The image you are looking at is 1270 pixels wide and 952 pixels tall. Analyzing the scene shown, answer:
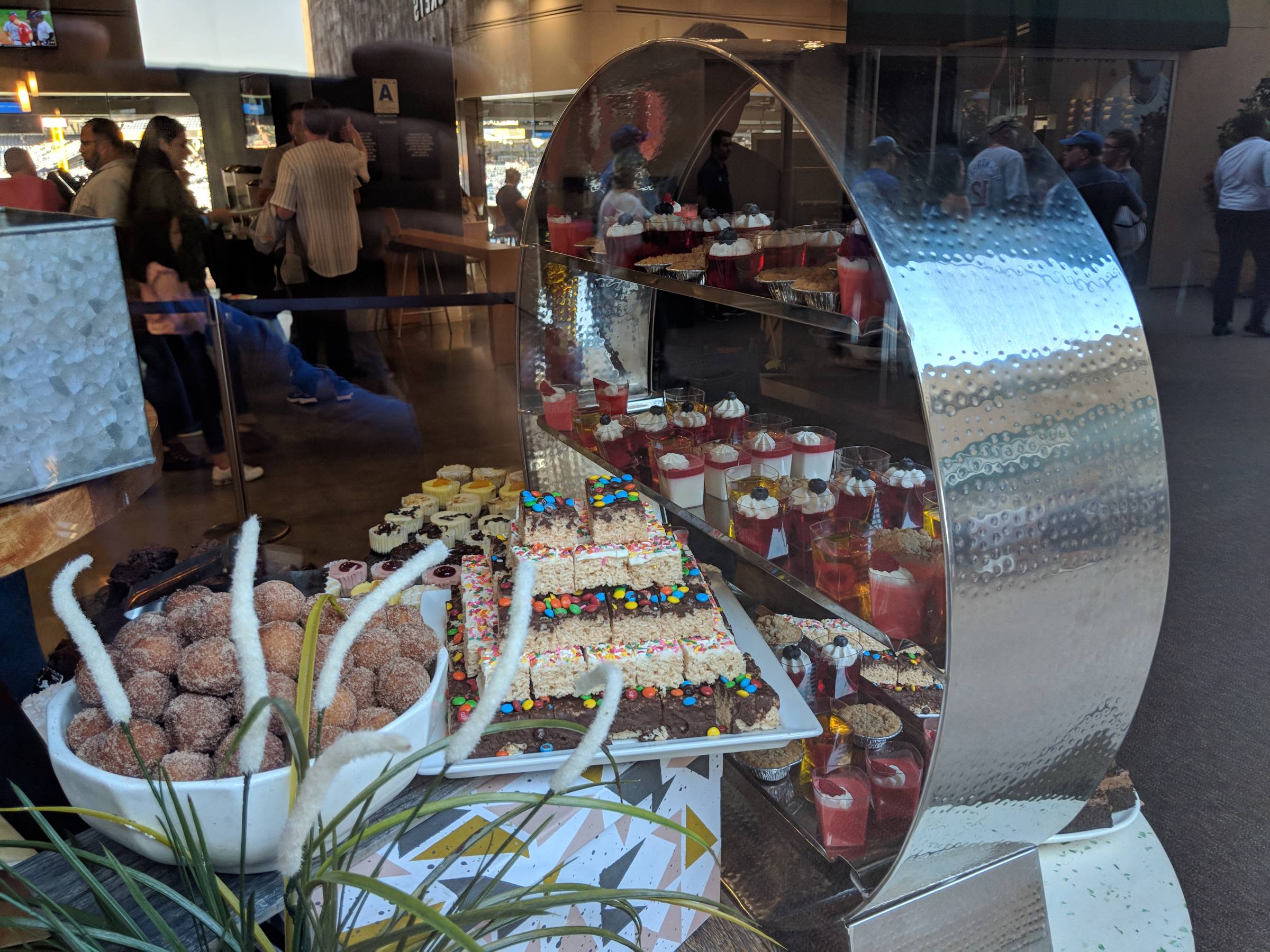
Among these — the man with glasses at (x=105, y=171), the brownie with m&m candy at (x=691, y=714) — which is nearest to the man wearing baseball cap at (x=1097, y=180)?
the brownie with m&m candy at (x=691, y=714)

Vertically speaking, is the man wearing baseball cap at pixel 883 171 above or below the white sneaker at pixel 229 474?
above

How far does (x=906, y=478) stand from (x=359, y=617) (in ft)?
4.54

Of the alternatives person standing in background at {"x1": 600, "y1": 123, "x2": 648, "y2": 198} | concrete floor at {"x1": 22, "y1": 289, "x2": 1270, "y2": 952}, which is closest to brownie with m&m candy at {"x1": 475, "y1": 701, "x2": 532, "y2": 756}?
concrete floor at {"x1": 22, "y1": 289, "x2": 1270, "y2": 952}

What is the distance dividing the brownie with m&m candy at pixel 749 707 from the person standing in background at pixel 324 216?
17.3ft

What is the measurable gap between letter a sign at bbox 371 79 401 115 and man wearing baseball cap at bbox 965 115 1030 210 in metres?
5.73

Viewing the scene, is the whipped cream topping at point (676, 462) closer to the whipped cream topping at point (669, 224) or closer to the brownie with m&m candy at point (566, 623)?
the brownie with m&m candy at point (566, 623)

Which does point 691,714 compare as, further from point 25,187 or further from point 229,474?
point 25,187

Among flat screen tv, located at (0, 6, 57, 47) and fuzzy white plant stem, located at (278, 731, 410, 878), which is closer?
fuzzy white plant stem, located at (278, 731, 410, 878)

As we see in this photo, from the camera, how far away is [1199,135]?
3.06 meters

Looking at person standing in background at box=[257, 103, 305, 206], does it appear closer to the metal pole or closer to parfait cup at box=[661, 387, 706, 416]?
the metal pole

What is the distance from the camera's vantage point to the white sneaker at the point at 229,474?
5121mm

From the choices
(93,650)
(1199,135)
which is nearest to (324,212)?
(1199,135)

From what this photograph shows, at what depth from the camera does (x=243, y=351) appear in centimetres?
609

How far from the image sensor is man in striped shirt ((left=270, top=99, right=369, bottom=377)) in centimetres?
586
